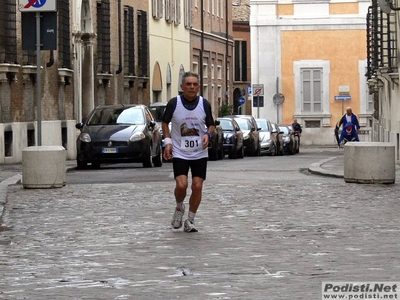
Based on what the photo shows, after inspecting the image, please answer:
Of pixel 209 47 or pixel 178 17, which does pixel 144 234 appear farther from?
pixel 209 47

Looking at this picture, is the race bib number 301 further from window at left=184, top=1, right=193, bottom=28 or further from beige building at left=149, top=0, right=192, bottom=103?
window at left=184, top=1, right=193, bottom=28

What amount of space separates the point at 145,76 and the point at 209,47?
671 inches

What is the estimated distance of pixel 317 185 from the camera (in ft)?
68.1

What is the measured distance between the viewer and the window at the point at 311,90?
Answer: 61.1 m

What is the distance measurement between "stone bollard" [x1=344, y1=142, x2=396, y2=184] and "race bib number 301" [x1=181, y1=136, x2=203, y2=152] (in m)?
8.13

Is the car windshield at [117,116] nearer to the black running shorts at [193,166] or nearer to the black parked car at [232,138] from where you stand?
the black parked car at [232,138]

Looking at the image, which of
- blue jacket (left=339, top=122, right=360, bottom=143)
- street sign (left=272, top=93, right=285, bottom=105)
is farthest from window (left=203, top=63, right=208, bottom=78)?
blue jacket (left=339, top=122, right=360, bottom=143)

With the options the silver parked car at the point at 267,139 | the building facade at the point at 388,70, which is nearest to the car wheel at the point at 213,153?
the building facade at the point at 388,70

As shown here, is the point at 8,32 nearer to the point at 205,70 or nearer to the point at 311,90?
the point at 311,90

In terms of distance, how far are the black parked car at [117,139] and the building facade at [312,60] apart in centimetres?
3143

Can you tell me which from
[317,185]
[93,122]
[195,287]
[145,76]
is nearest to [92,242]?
[195,287]

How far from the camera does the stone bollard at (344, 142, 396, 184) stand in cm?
2103

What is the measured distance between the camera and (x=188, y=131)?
13375mm

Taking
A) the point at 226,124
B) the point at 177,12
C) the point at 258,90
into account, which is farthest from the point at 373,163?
the point at 177,12
